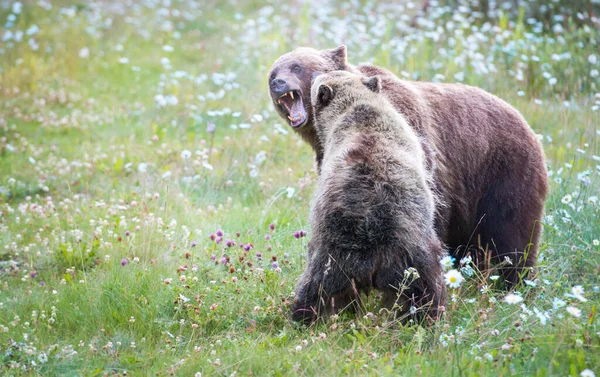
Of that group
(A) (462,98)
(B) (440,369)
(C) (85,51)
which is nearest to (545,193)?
(A) (462,98)

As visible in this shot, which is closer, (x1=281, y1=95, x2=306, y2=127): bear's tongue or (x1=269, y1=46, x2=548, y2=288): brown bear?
(x1=269, y1=46, x2=548, y2=288): brown bear

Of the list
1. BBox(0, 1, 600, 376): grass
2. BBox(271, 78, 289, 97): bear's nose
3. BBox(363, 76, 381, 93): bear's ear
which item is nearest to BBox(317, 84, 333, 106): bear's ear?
BBox(363, 76, 381, 93): bear's ear

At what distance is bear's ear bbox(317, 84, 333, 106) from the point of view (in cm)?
513

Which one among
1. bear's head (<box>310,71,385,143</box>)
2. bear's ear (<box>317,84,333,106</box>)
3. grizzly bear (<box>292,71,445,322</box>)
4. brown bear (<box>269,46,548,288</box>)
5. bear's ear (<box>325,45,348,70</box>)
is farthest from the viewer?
bear's ear (<box>325,45,348,70</box>)

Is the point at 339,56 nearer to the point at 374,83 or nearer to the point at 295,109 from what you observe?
the point at 295,109

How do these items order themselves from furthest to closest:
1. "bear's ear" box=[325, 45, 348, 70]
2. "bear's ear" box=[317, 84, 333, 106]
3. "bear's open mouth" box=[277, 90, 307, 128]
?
"bear's ear" box=[325, 45, 348, 70]
"bear's open mouth" box=[277, 90, 307, 128]
"bear's ear" box=[317, 84, 333, 106]

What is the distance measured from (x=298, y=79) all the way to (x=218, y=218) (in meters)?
1.64

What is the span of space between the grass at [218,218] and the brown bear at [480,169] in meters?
0.29

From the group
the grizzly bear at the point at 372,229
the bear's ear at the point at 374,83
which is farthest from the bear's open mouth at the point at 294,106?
the grizzly bear at the point at 372,229

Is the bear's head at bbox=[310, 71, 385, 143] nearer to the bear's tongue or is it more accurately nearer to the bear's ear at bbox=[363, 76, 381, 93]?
the bear's ear at bbox=[363, 76, 381, 93]

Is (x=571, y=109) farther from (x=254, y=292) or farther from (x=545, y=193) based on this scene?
Answer: (x=254, y=292)

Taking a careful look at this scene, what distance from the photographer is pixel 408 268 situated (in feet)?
14.0

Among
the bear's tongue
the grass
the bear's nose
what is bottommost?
the grass

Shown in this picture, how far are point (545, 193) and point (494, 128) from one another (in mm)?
669
